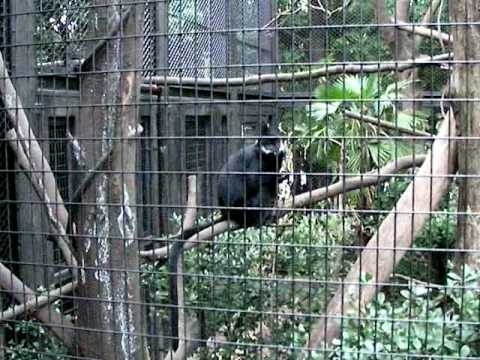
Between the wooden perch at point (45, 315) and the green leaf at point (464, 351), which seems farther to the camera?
the wooden perch at point (45, 315)

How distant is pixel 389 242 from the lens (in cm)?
300

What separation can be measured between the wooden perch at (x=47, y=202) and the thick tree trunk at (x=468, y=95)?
1.69 meters

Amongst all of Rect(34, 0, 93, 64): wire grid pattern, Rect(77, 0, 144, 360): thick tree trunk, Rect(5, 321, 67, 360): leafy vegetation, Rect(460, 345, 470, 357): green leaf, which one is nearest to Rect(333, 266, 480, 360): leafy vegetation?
Rect(460, 345, 470, 357): green leaf

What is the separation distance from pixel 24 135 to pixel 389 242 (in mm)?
1637

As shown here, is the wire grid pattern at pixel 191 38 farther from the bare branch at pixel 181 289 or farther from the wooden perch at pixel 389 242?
the wooden perch at pixel 389 242

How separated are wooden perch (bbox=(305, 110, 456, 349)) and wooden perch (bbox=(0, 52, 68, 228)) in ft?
4.14

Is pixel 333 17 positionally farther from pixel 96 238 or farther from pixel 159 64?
pixel 96 238

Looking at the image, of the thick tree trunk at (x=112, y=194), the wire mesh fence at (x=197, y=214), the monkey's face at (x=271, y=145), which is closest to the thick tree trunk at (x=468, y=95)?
the wire mesh fence at (x=197, y=214)

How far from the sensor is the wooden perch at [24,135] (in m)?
3.06

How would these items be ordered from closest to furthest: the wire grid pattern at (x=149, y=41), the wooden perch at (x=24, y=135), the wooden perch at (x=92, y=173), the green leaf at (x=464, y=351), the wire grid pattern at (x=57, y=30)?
the green leaf at (x=464, y=351)
the wooden perch at (x=92, y=173)
the wooden perch at (x=24, y=135)
the wire grid pattern at (x=57, y=30)
the wire grid pattern at (x=149, y=41)

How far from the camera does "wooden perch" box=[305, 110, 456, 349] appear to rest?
280 centimetres

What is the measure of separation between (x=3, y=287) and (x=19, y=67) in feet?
4.03

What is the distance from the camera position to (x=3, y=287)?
3160 millimetres

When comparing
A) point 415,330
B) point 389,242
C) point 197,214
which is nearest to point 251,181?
point 197,214
